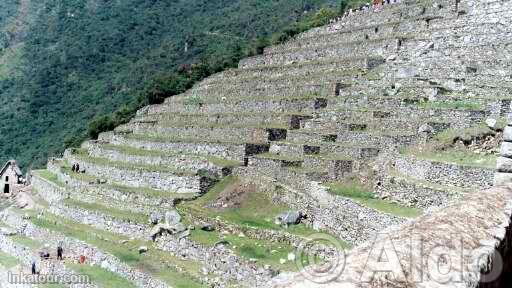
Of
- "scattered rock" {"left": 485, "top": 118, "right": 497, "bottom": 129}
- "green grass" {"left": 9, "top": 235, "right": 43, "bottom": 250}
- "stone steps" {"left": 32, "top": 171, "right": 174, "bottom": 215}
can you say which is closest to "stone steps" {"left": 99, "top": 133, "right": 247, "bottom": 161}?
"stone steps" {"left": 32, "top": 171, "right": 174, "bottom": 215}

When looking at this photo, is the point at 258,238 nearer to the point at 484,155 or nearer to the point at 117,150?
the point at 484,155

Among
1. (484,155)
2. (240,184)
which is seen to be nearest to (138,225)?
(240,184)

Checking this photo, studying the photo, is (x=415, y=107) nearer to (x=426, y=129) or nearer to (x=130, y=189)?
(x=426, y=129)

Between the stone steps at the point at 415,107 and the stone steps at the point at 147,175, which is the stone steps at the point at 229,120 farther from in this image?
the stone steps at the point at 147,175

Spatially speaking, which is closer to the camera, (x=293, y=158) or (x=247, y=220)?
(x=247, y=220)

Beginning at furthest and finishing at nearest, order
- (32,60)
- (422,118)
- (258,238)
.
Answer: (32,60), (422,118), (258,238)

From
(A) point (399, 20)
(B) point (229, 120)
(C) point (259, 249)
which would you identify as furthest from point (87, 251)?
(A) point (399, 20)
